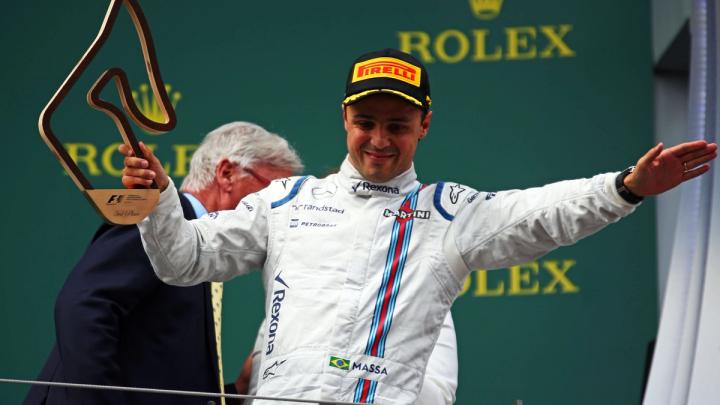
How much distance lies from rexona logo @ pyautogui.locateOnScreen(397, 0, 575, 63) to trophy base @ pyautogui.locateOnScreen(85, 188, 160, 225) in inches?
92.2

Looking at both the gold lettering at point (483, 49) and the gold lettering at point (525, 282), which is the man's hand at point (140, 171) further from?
the gold lettering at point (483, 49)

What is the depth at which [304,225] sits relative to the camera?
8.12 ft

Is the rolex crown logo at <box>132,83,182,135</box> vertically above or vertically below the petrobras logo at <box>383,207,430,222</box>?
above

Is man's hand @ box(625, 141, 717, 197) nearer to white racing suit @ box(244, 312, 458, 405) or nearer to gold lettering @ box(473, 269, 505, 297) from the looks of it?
white racing suit @ box(244, 312, 458, 405)

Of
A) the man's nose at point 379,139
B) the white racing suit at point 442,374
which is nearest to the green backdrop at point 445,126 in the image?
the white racing suit at point 442,374

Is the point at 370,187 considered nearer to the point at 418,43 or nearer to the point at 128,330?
the point at 128,330

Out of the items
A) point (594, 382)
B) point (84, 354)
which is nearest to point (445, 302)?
point (84, 354)

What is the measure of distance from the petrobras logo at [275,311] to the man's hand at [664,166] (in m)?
0.62

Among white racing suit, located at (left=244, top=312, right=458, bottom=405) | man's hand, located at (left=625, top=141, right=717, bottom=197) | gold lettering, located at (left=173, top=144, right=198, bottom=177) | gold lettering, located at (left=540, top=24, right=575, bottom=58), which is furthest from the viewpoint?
gold lettering, located at (left=173, top=144, right=198, bottom=177)

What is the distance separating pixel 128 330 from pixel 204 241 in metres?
0.62

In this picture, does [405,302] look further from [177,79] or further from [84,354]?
[177,79]

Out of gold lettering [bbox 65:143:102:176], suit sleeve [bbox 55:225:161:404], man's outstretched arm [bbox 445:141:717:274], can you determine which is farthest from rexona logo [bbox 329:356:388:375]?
gold lettering [bbox 65:143:102:176]

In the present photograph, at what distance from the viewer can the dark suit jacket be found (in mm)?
2848

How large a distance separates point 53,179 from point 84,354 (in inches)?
77.8
